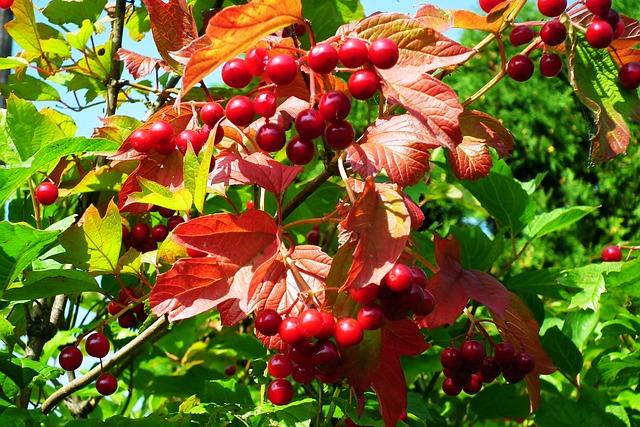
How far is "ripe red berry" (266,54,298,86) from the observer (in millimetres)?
846

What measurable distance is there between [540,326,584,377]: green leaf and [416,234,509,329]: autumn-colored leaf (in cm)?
77

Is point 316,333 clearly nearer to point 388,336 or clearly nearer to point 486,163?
point 388,336

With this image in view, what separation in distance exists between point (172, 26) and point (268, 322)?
51 centimetres

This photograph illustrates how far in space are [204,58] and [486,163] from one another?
496 mm

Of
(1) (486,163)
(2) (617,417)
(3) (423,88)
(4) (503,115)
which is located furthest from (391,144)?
(4) (503,115)

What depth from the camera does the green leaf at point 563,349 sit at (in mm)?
1738

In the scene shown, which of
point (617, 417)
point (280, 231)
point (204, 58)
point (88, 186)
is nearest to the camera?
point (204, 58)

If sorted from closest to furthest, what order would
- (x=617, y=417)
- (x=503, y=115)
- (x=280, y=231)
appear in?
(x=280, y=231), (x=617, y=417), (x=503, y=115)

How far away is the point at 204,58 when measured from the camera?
0.79 m

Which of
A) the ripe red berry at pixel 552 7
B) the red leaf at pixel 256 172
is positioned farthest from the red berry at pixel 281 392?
the ripe red berry at pixel 552 7

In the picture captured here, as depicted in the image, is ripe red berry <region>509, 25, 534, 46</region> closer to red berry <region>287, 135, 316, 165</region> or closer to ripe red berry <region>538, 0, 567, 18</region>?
ripe red berry <region>538, 0, 567, 18</region>

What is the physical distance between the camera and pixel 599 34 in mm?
953

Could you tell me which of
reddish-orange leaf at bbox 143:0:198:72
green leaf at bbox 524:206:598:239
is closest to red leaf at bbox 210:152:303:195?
reddish-orange leaf at bbox 143:0:198:72

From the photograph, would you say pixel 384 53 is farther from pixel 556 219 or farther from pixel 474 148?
pixel 556 219
